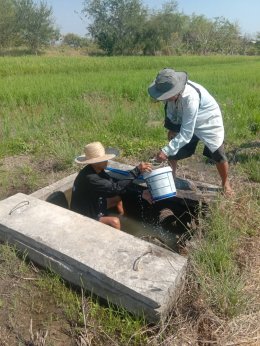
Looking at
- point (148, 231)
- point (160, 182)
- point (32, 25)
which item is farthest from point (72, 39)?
point (160, 182)

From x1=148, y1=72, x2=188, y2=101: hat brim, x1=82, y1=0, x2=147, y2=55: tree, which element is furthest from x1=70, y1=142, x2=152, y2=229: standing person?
x1=82, y1=0, x2=147, y2=55: tree

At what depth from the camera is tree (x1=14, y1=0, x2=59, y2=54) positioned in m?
35.6

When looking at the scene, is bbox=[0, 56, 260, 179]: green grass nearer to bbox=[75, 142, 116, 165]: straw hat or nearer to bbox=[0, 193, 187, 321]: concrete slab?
bbox=[75, 142, 116, 165]: straw hat

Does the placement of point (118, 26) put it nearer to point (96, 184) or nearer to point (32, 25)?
point (32, 25)

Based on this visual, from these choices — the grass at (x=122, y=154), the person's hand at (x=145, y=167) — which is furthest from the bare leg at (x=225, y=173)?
the person's hand at (x=145, y=167)

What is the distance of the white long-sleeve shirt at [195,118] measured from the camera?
2936 mm

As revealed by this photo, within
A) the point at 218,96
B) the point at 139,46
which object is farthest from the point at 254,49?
the point at 218,96

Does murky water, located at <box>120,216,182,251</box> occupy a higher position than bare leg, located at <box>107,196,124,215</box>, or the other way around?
bare leg, located at <box>107,196,124,215</box>

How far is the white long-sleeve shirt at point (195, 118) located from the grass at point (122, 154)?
0.61 m

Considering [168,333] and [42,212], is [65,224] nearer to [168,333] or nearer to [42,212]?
[42,212]

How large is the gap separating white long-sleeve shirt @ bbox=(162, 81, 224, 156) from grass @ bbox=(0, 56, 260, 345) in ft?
2.00

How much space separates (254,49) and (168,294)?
5098 cm

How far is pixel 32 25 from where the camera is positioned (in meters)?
35.8

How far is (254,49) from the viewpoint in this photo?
4672cm
